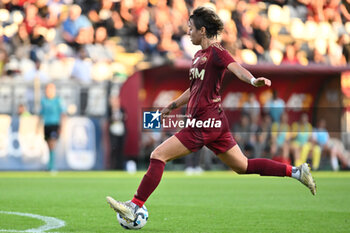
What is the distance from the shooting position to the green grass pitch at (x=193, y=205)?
7305 millimetres

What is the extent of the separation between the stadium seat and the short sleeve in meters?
14.9

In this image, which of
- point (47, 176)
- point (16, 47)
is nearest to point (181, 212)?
point (47, 176)

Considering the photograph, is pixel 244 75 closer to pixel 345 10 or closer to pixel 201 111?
pixel 201 111

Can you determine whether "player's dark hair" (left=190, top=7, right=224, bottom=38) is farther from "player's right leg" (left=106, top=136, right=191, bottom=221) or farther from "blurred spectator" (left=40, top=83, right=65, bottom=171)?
"blurred spectator" (left=40, top=83, right=65, bottom=171)

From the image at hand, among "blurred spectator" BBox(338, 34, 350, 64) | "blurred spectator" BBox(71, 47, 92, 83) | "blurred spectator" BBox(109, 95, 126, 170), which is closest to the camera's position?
"blurred spectator" BBox(109, 95, 126, 170)

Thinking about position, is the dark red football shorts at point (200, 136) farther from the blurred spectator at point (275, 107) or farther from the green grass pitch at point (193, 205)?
the blurred spectator at point (275, 107)

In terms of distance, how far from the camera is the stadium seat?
21.6 metres

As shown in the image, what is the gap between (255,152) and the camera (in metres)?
20.2

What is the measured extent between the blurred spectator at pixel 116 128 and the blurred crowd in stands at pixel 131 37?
870 mm

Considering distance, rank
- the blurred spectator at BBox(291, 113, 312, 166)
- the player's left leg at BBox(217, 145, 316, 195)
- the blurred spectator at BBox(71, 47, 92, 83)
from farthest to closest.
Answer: the blurred spectator at BBox(291, 113, 312, 166), the blurred spectator at BBox(71, 47, 92, 83), the player's left leg at BBox(217, 145, 316, 195)

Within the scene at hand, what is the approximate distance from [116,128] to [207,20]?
12.4m

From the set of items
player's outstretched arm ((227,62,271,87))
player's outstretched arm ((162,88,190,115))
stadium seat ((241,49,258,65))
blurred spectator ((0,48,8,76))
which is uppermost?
stadium seat ((241,49,258,65))

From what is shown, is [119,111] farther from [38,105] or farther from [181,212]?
[181,212]

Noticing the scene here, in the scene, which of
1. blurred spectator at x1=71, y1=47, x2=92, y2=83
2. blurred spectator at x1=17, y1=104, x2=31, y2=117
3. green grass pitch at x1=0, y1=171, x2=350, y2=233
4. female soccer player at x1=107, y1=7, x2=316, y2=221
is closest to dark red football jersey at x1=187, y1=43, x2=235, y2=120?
female soccer player at x1=107, y1=7, x2=316, y2=221
